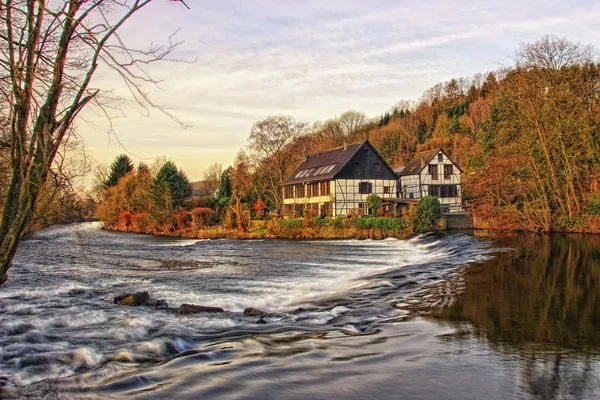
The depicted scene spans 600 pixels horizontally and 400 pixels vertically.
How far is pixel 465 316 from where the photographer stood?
35.0ft

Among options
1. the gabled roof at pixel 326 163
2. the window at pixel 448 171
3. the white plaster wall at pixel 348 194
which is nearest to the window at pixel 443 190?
the window at pixel 448 171

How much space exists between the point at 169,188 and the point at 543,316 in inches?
1816

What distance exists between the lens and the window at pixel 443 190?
54.8m

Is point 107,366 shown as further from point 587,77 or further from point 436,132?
point 436,132

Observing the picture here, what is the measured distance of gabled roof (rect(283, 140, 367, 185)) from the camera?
49.8 metres

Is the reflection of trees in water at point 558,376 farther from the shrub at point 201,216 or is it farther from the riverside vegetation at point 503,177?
the shrub at point 201,216

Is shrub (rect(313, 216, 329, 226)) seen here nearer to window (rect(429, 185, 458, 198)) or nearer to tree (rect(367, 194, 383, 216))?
tree (rect(367, 194, 383, 216))

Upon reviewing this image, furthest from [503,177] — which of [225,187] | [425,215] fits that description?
[225,187]

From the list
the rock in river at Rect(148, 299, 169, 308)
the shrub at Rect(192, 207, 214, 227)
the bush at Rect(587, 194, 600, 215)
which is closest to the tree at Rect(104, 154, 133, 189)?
the shrub at Rect(192, 207, 214, 227)

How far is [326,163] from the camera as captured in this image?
53031 mm

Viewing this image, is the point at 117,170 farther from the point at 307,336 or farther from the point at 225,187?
the point at 307,336

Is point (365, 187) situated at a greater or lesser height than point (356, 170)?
lesser

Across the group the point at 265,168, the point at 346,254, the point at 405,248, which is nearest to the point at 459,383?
the point at 346,254

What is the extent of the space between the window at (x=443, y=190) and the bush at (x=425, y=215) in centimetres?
1386
